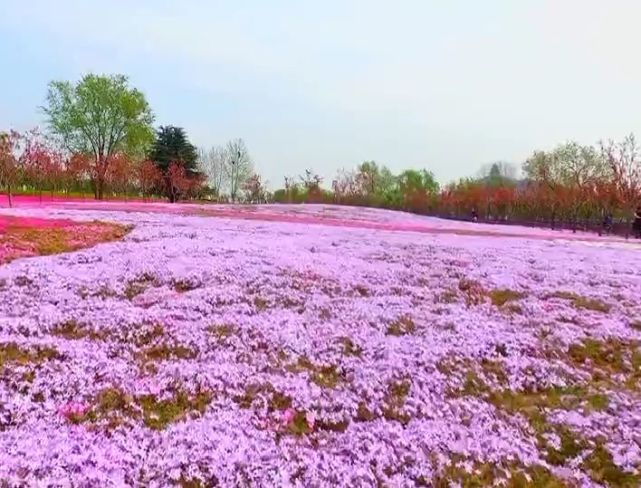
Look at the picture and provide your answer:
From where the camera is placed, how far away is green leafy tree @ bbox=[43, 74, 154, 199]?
238 feet

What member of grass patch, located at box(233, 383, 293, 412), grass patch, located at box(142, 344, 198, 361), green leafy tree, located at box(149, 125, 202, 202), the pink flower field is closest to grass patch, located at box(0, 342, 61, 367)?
the pink flower field

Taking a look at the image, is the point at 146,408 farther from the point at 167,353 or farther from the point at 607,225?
the point at 607,225

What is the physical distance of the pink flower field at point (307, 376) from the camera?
531 centimetres

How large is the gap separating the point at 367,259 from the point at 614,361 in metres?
8.06

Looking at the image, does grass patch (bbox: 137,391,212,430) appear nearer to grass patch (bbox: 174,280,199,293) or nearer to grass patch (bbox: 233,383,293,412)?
grass patch (bbox: 233,383,293,412)

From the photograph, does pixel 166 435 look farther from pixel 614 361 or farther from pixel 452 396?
pixel 614 361

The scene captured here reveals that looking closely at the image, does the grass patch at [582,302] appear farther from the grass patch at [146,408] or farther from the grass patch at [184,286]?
the grass patch at [146,408]

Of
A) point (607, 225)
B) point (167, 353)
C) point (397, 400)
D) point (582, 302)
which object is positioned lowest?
point (397, 400)

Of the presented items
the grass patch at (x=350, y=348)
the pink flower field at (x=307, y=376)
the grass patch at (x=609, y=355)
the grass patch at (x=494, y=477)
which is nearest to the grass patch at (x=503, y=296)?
the pink flower field at (x=307, y=376)

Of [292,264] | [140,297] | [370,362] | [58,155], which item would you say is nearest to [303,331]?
[370,362]

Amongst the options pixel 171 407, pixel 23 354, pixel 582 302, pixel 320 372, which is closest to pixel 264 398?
pixel 171 407

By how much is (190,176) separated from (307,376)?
7385cm

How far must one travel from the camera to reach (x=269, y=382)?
7059 millimetres

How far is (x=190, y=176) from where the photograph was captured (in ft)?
257
